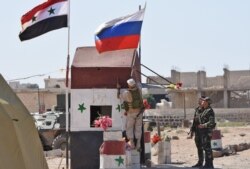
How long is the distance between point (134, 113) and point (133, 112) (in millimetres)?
33

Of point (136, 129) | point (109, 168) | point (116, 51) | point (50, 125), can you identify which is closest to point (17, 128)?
point (109, 168)

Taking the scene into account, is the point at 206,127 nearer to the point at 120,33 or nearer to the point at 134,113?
the point at 134,113

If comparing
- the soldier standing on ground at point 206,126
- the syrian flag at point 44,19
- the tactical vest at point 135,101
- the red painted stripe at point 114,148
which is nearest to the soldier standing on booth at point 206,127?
the soldier standing on ground at point 206,126

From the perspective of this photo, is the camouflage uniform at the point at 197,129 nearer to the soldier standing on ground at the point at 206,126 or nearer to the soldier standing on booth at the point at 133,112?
the soldier standing on ground at the point at 206,126

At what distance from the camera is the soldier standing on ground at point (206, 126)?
549 inches

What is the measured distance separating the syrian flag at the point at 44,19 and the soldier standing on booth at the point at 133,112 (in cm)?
197

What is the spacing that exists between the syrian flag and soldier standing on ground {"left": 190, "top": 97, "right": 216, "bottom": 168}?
3.39 m

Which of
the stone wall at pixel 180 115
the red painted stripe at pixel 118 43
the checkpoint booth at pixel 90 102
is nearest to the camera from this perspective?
the checkpoint booth at pixel 90 102

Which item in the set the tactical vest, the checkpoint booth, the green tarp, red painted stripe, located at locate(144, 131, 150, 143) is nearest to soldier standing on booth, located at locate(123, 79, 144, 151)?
the tactical vest

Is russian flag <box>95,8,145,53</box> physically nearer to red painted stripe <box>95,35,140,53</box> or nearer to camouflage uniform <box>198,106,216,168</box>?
red painted stripe <box>95,35,140,53</box>

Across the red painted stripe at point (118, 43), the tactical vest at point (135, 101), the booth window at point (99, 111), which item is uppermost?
the red painted stripe at point (118, 43)

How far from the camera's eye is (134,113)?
13336 mm

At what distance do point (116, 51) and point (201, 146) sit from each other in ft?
9.02

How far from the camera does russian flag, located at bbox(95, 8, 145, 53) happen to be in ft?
45.8
